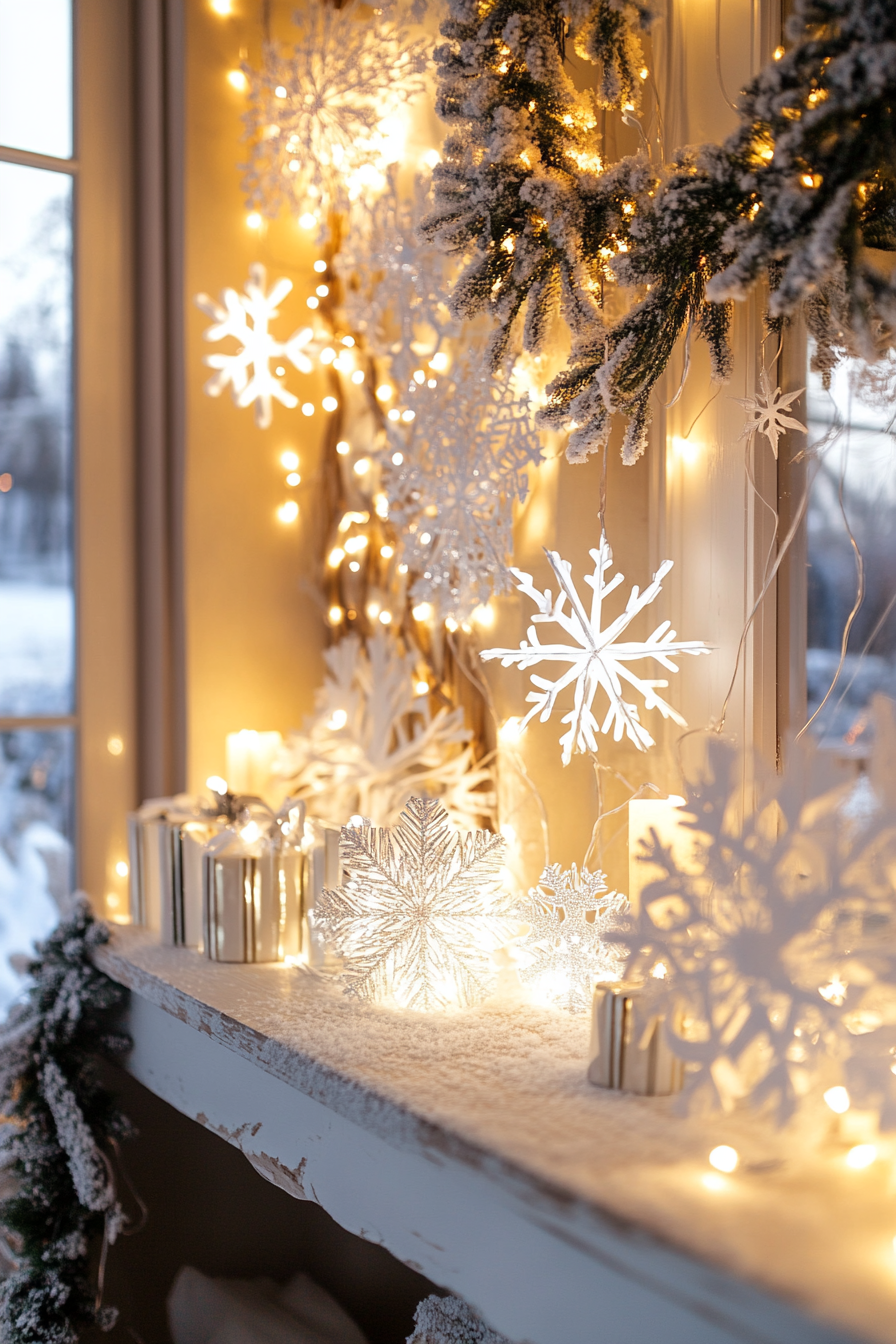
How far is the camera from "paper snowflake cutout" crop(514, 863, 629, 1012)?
985mm

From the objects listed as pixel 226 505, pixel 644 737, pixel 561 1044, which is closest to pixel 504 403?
pixel 644 737

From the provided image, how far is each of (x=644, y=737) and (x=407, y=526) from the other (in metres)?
0.51

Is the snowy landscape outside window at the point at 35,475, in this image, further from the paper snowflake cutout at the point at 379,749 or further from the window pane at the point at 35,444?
the paper snowflake cutout at the point at 379,749

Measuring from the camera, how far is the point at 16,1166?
3.90 ft

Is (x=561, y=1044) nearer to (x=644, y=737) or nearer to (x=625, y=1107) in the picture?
(x=625, y=1107)

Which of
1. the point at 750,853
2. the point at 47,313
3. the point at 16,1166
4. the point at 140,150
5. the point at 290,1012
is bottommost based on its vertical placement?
the point at 16,1166

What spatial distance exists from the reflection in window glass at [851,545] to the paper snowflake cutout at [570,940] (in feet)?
0.85

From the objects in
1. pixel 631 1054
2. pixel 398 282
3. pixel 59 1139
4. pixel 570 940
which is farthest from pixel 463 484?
pixel 59 1139

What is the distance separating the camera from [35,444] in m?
1.53

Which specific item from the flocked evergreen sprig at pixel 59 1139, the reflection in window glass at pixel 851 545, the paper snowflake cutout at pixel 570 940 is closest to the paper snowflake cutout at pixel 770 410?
the reflection in window glass at pixel 851 545

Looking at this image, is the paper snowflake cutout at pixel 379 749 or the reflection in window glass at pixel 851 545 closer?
the reflection in window glass at pixel 851 545

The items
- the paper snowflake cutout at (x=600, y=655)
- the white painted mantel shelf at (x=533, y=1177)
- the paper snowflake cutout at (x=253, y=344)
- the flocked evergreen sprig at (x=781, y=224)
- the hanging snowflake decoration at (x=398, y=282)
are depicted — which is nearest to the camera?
the white painted mantel shelf at (x=533, y=1177)

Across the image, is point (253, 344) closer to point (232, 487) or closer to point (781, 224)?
point (232, 487)

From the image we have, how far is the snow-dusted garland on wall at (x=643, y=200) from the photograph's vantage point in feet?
2.30
